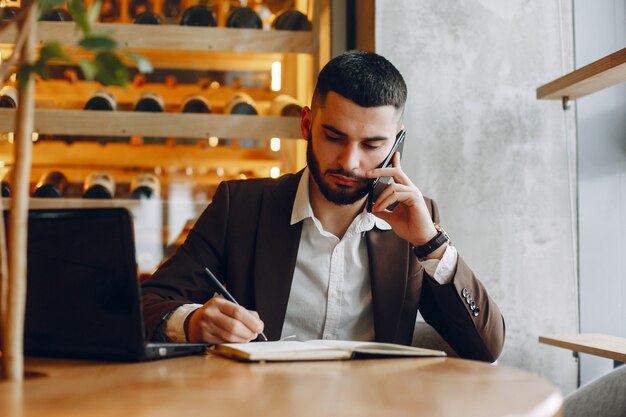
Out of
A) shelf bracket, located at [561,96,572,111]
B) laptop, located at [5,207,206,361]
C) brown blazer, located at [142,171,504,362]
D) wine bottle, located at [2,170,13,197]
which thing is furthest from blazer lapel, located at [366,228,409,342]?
wine bottle, located at [2,170,13,197]

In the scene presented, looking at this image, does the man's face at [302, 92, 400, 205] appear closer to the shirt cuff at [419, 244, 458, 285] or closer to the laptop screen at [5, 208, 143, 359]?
the shirt cuff at [419, 244, 458, 285]

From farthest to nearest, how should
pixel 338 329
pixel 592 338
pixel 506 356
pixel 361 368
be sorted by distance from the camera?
pixel 506 356 → pixel 592 338 → pixel 338 329 → pixel 361 368

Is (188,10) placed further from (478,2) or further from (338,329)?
(338,329)

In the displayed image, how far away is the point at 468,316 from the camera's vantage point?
1.79 m

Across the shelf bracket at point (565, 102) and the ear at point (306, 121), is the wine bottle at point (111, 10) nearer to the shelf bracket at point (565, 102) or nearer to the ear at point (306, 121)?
the ear at point (306, 121)

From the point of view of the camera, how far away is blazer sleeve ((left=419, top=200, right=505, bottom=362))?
179 cm

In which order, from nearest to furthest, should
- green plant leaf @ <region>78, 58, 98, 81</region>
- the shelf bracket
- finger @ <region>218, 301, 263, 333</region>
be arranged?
green plant leaf @ <region>78, 58, 98, 81</region> < finger @ <region>218, 301, 263, 333</region> < the shelf bracket

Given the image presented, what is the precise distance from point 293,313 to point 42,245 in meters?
0.82

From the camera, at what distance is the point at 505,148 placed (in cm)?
268

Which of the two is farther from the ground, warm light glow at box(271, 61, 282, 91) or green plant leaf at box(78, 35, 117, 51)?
warm light glow at box(271, 61, 282, 91)

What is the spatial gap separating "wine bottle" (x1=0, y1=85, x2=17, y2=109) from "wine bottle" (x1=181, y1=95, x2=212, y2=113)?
592 millimetres

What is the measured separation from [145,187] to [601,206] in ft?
5.17

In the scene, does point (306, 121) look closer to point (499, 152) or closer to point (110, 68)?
point (499, 152)

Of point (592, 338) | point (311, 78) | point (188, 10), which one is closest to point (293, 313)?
point (592, 338)
